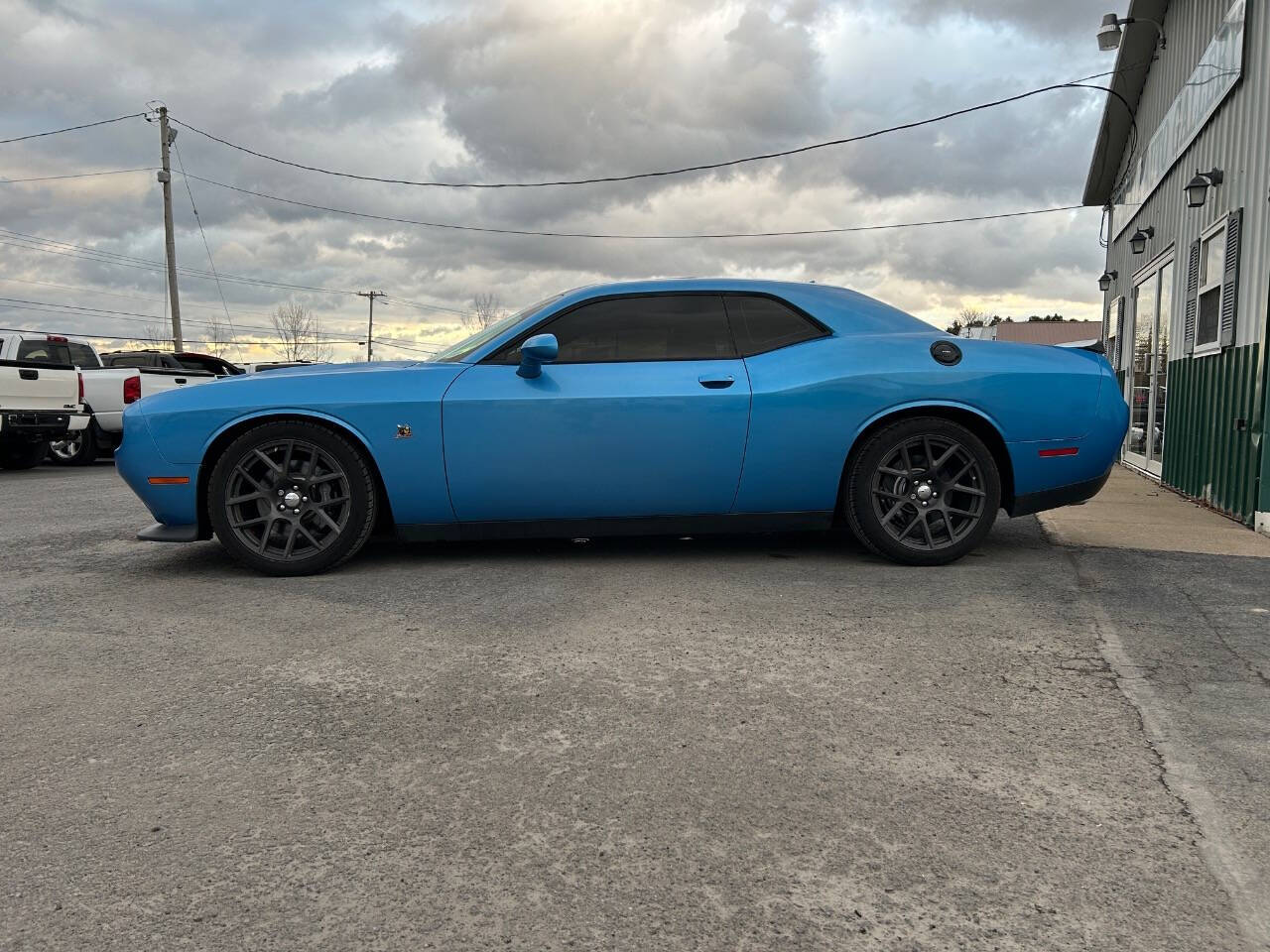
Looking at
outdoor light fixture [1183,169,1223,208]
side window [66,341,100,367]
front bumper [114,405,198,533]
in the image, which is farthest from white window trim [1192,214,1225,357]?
side window [66,341,100,367]

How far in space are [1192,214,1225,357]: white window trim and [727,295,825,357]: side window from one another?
4.79 meters

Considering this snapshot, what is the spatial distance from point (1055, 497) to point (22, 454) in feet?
41.5

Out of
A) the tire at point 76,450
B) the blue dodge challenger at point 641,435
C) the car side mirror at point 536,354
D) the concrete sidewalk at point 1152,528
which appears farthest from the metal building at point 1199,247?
the tire at point 76,450

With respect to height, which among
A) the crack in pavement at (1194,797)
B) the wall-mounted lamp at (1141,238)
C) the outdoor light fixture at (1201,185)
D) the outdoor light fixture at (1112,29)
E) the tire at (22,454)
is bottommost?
the crack in pavement at (1194,797)

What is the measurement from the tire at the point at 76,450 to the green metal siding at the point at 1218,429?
13.2 metres

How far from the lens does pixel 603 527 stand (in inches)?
197

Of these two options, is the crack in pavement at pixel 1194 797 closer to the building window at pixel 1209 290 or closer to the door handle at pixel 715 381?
the door handle at pixel 715 381

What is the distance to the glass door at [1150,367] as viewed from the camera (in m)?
11.4

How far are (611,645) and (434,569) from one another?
168 centimetres

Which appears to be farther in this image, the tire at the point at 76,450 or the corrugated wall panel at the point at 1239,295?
the tire at the point at 76,450

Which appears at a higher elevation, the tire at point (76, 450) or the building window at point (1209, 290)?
the building window at point (1209, 290)

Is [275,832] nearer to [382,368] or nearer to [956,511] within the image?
[382,368]

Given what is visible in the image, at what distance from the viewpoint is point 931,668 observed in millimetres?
3289

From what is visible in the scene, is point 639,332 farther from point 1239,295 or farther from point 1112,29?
point 1112,29
